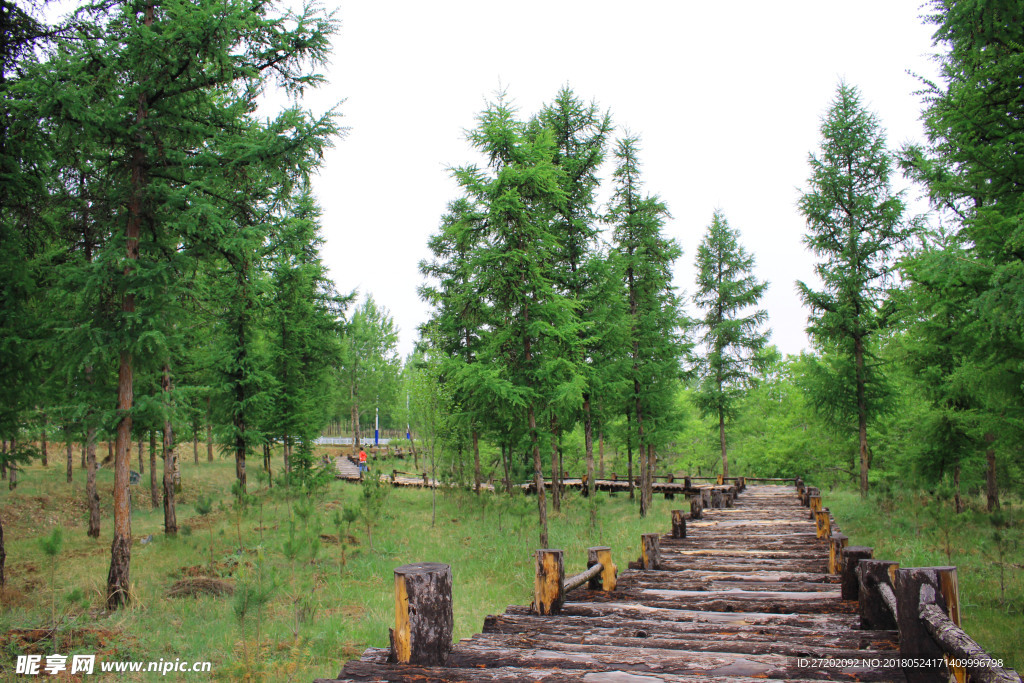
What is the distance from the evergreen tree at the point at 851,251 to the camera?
18.4m

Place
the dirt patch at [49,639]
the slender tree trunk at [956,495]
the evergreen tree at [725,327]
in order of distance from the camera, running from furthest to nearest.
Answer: the evergreen tree at [725,327], the slender tree trunk at [956,495], the dirt patch at [49,639]

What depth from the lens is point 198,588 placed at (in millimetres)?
10250

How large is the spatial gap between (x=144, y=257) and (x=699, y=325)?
25.2 metres

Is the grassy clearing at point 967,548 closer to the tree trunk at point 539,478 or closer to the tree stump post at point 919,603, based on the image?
the tree stump post at point 919,603

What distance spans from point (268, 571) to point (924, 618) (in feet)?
39.0

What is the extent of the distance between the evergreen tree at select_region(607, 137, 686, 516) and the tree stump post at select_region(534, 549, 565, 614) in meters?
14.7

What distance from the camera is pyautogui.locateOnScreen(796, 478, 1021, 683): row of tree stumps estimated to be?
9.26 ft

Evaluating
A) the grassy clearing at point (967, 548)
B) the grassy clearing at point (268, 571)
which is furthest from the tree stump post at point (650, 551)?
the grassy clearing at point (967, 548)

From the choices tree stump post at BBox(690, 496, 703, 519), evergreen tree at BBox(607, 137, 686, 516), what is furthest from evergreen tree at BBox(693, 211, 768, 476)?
tree stump post at BBox(690, 496, 703, 519)

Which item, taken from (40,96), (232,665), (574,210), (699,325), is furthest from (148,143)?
(699,325)

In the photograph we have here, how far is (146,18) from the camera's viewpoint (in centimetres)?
1055

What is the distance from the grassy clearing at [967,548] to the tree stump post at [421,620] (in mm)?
6495

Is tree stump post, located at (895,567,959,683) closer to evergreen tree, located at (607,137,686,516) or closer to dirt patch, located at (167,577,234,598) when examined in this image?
dirt patch, located at (167,577,234,598)

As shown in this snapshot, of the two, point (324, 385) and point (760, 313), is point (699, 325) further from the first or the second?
point (324, 385)
